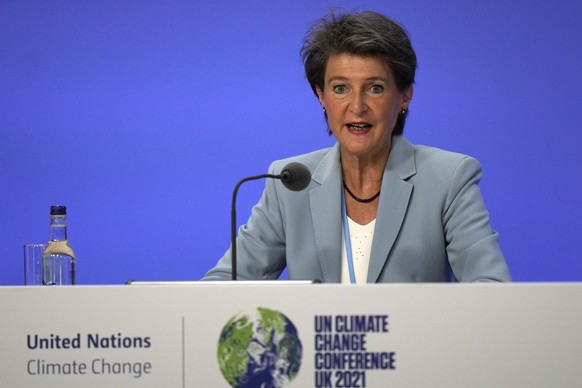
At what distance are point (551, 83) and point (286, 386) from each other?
250 centimetres

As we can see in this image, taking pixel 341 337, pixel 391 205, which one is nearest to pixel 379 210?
pixel 391 205

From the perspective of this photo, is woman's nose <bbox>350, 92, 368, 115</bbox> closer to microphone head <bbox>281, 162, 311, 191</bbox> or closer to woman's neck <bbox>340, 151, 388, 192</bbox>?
woman's neck <bbox>340, 151, 388, 192</bbox>

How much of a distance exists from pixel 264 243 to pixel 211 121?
1.22 meters

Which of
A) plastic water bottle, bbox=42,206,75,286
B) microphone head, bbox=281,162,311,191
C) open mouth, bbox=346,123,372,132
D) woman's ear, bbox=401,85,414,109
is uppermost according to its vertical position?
woman's ear, bbox=401,85,414,109

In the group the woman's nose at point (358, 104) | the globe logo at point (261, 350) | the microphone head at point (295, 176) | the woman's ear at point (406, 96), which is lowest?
the globe logo at point (261, 350)

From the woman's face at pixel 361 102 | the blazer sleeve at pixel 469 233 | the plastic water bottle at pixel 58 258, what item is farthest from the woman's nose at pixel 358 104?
the plastic water bottle at pixel 58 258

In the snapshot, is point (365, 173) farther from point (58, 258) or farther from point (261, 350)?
point (261, 350)

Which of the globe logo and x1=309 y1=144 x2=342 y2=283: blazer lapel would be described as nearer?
the globe logo

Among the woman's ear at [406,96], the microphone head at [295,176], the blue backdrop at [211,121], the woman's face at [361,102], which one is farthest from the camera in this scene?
the blue backdrop at [211,121]

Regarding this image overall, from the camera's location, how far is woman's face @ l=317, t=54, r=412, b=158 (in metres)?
2.47

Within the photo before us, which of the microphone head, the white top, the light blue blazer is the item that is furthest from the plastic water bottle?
the white top

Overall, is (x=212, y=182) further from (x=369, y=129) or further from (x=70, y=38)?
(x=369, y=129)

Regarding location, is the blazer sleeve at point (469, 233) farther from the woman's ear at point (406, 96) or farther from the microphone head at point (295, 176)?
the microphone head at point (295, 176)

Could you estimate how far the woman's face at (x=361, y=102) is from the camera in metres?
2.47
